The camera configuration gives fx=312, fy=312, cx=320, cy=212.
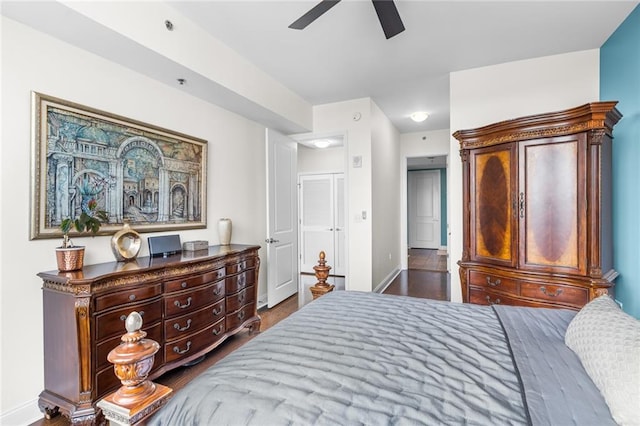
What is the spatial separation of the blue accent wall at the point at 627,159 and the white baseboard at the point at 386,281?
255cm

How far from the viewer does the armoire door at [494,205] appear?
2.57m

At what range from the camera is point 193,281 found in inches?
94.4

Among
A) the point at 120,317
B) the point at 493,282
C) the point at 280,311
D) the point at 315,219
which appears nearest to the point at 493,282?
the point at 493,282

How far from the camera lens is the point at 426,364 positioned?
1.11m

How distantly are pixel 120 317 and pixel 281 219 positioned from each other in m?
2.39

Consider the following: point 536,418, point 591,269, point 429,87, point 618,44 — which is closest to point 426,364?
point 536,418

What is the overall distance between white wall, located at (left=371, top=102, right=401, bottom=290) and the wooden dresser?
2252 mm

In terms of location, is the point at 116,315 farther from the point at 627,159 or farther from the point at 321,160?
the point at 321,160

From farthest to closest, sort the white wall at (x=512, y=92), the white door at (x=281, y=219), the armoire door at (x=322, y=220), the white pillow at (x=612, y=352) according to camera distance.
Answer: the armoire door at (x=322, y=220), the white door at (x=281, y=219), the white wall at (x=512, y=92), the white pillow at (x=612, y=352)

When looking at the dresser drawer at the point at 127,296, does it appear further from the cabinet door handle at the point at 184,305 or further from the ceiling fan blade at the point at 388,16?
the ceiling fan blade at the point at 388,16

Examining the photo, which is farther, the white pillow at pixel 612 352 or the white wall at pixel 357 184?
the white wall at pixel 357 184

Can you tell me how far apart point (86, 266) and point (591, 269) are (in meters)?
3.50

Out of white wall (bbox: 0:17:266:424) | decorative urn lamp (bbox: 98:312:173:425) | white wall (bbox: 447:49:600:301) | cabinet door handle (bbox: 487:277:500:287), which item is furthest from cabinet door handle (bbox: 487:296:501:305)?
white wall (bbox: 0:17:266:424)

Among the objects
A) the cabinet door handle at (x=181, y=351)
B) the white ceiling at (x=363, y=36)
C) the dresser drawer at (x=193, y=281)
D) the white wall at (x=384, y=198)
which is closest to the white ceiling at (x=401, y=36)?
the white ceiling at (x=363, y=36)
